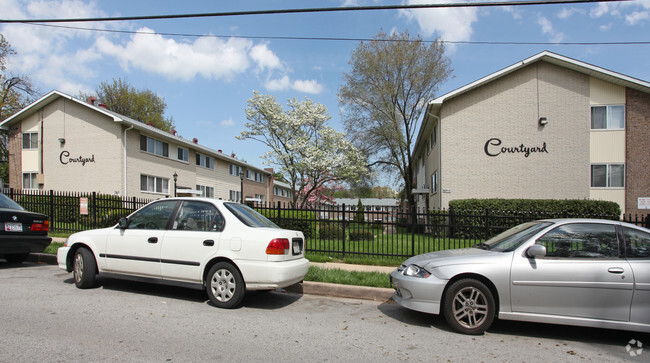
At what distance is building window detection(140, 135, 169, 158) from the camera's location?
2247 centimetres

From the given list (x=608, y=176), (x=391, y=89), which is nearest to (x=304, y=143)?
(x=391, y=89)

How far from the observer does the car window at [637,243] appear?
439 centimetres

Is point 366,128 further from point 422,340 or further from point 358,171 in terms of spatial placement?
point 422,340

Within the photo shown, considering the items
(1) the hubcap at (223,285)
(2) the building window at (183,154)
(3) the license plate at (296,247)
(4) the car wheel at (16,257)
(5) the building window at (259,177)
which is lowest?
(4) the car wheel at (16,257)

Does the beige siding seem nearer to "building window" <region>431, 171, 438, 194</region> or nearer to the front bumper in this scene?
"building window" <region>431, 171, 438, 194</region>

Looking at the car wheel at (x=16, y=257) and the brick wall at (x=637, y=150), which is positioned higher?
the brick wall at (x=637, y=150)

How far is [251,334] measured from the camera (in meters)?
4.27

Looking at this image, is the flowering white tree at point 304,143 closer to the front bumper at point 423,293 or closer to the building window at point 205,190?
the building window at point 205,190

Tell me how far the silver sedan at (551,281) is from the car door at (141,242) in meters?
3.76

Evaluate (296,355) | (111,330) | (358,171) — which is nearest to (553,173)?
(358,171)

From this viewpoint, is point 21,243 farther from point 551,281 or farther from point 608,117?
point 608,117

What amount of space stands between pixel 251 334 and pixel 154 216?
2775mm

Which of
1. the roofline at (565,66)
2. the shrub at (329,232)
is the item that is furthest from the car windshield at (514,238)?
the roofline at (565,66)

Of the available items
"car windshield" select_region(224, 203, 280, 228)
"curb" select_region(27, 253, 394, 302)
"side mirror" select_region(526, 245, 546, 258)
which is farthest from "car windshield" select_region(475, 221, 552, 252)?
"car windshield" select_region(224, 203, 280, 228)
